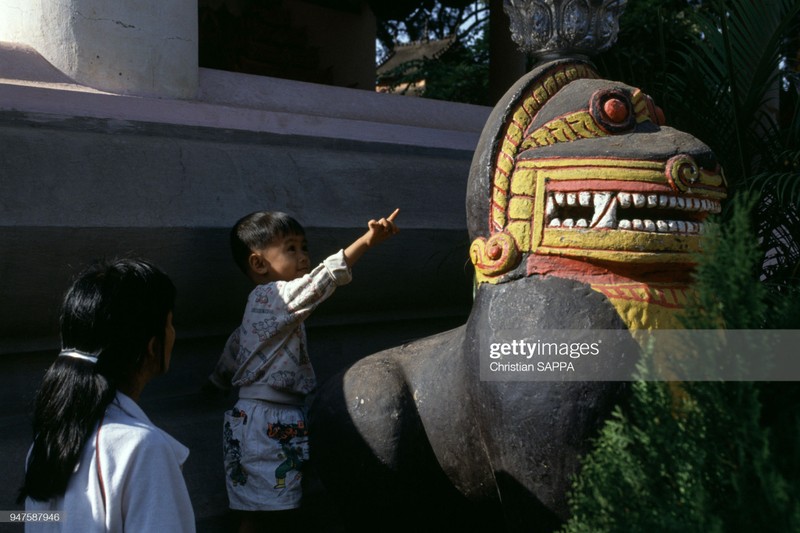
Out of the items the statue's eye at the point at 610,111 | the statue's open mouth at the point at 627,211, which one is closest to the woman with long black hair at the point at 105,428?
Result: the statue's open mouth at the point at 627,211

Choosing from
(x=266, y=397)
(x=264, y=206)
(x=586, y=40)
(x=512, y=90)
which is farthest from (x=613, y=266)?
(x=264, y=206)

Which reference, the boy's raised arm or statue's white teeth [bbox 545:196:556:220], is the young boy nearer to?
the boy's raised arm

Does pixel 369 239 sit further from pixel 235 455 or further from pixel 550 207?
pixel 235 455

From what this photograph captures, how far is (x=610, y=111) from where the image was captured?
6.89 feet

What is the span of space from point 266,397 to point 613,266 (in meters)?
1.09

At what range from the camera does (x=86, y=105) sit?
8.99 feet

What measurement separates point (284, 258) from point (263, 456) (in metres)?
0.59

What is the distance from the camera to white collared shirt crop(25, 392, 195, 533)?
4.92 feet

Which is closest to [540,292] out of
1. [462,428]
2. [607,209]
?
[607,209]

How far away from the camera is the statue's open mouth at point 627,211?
6.58 ft

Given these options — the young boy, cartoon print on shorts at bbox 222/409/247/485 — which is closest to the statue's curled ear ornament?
the young boy

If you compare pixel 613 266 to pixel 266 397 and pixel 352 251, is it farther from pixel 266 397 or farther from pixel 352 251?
pixel 266 397

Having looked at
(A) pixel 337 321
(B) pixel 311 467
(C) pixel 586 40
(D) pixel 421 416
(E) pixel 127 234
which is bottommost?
(B) pixel 311 467

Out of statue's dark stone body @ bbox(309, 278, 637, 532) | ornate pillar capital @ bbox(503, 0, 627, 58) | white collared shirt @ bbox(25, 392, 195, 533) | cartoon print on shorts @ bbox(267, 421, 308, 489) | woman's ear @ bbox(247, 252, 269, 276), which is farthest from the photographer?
woman's ear @ bbox(247, 252, 269, 276)
